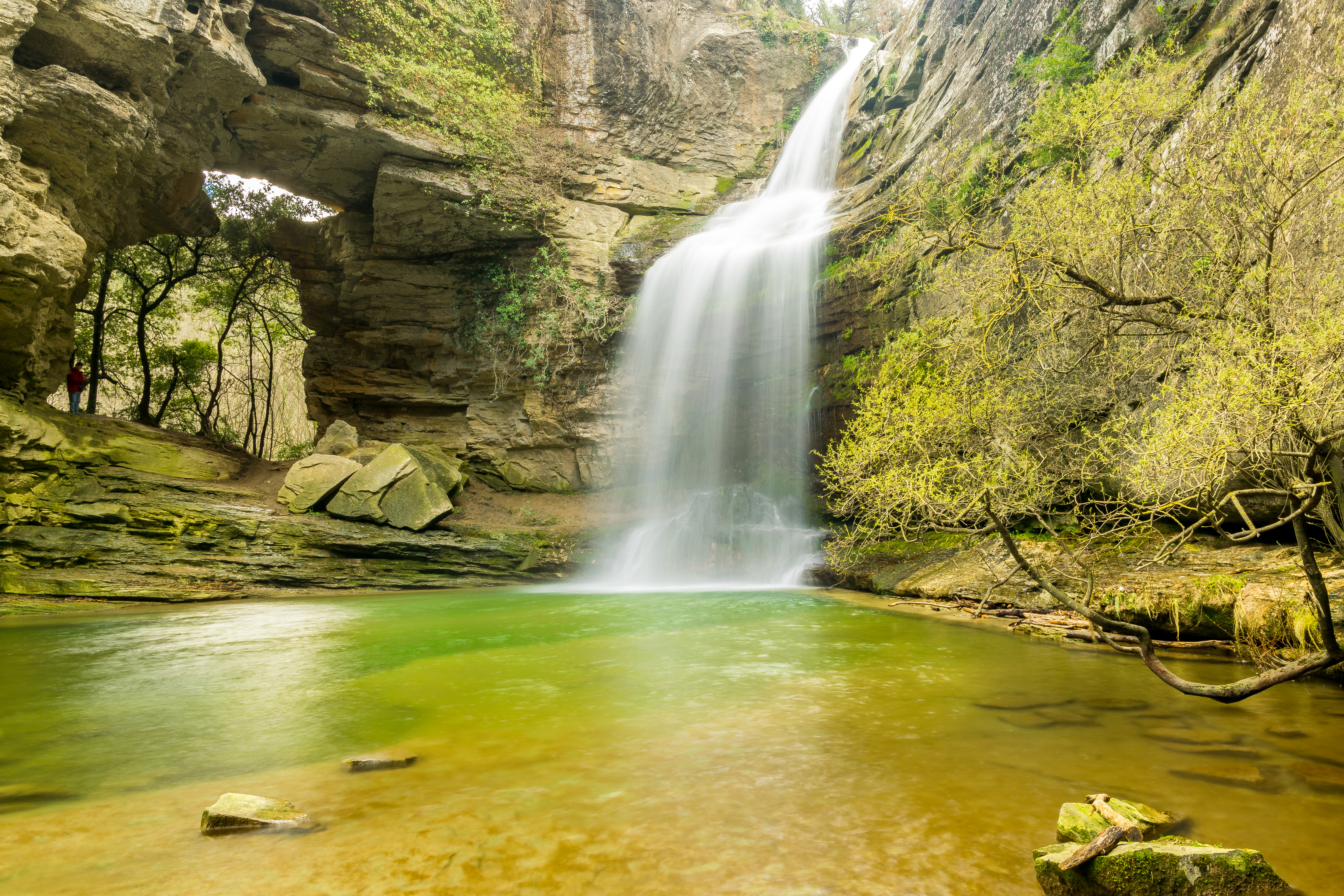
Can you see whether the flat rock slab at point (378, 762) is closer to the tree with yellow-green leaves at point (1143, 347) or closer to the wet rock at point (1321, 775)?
the tree with yellow-green leaves at point (1143, 347)

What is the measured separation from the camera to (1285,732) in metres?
4.05

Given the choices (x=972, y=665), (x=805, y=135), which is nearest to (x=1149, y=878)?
(x=972, y=665)

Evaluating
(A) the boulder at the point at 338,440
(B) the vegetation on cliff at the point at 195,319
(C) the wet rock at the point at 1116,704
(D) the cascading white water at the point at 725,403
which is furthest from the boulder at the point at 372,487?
(C) the wet rock at the point at 1116,704

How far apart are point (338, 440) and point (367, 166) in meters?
7.04

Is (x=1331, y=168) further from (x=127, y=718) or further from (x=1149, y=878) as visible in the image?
(x=127, y=718)

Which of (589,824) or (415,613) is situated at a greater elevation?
(589,824)

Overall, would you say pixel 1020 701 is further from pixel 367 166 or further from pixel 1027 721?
pixel 367 166

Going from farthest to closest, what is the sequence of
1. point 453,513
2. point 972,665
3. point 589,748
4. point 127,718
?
point 453,513, point 972,665, point 127,718, point 589,748

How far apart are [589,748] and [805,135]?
72.6 feet

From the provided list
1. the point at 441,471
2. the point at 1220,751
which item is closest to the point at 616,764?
the point at 1220,751

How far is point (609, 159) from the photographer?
20031 millimetres

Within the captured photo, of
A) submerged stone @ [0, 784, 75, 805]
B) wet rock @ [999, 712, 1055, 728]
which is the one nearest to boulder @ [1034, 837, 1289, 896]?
wet rock @ [999, 712, 1055, 728]

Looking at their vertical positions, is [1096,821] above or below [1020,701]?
above

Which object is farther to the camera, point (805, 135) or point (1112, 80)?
point (805, 135)
